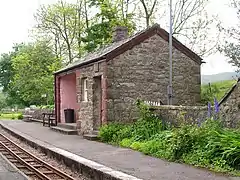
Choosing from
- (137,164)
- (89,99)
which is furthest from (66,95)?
(137,164)

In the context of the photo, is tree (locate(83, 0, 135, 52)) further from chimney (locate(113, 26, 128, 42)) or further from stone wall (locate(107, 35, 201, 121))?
stone wall (locate(107, 35, 201, 121))

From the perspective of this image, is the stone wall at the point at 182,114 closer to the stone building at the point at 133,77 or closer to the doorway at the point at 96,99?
the stone building at the point at 133,77

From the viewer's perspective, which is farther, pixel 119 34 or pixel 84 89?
pixel 119 34

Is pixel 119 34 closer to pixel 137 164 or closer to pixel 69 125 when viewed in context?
pixel 69 125

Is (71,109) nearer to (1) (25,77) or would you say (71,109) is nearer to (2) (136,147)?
(2) (136,147)

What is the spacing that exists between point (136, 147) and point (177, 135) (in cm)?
263

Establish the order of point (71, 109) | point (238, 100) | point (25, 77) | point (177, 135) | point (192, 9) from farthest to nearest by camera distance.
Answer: point (25, 77), point (192, 9), point (71, 109), point (177, 135), point (238, 100)

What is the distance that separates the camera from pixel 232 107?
36.7 ft

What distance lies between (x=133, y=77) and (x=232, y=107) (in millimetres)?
7630

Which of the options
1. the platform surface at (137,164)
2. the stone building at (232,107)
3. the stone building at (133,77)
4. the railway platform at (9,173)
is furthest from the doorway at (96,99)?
the stone building at (232,107)

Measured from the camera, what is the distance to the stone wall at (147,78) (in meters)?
17.9

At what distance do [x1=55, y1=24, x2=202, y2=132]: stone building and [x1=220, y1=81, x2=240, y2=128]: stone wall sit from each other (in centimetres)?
680

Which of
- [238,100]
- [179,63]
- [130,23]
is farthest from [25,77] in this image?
[238,100]

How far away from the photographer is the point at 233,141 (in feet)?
32.4
